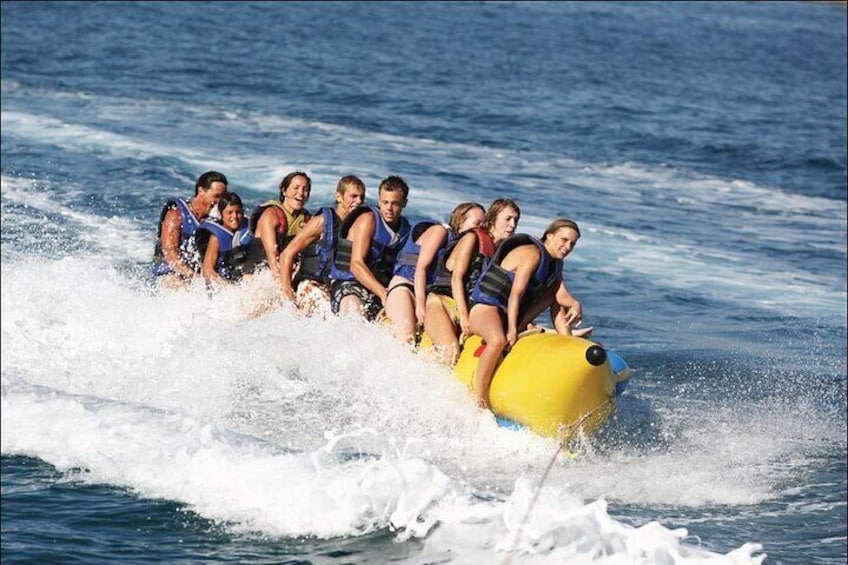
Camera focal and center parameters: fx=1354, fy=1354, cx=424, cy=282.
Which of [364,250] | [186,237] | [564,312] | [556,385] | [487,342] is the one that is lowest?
[556,385]

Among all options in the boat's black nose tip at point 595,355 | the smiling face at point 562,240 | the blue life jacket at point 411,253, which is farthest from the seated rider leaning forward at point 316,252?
the boat's black nose tip at point 595,355

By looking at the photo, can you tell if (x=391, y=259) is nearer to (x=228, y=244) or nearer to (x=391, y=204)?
(x=391, y=204)

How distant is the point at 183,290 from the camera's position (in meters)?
8.24

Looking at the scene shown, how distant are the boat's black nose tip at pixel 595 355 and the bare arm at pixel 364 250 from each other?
4.62 ft

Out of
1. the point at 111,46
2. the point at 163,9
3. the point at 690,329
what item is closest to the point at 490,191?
the point at 690,329

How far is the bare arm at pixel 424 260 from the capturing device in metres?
7.09

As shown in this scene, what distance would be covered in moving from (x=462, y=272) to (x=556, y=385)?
82 cm

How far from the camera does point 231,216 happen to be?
8.16m

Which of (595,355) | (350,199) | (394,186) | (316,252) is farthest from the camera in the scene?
(316,252)

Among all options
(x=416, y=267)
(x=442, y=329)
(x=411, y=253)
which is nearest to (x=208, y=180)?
(x=411, y=253)

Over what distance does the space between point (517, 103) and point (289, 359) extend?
1776 cm

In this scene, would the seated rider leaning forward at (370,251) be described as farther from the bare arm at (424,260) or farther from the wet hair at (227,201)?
the wet hair at (227,201)

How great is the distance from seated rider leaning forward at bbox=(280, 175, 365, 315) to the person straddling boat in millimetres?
464

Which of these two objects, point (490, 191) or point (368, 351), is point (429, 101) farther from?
point (368, 351)
